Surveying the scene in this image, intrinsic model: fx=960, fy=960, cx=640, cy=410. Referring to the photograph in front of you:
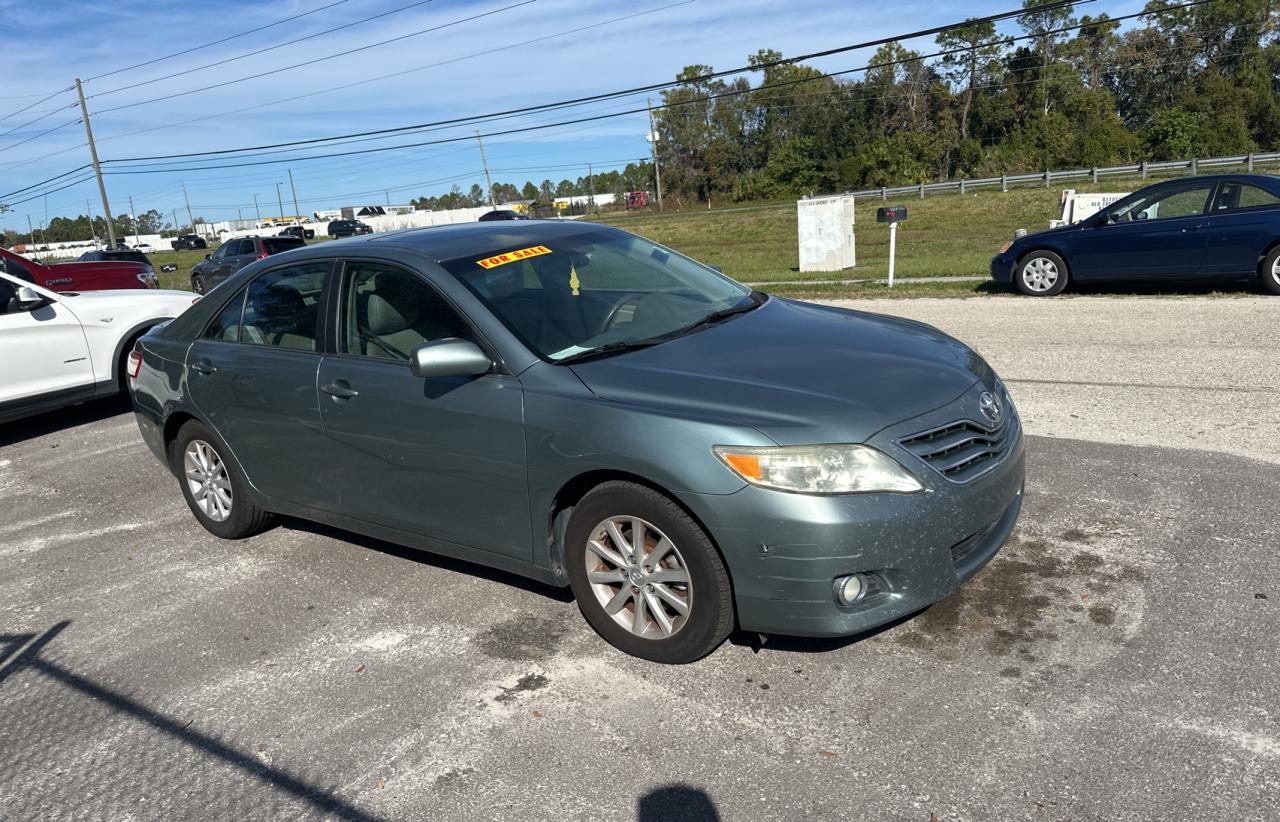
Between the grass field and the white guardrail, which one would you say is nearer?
the grass field

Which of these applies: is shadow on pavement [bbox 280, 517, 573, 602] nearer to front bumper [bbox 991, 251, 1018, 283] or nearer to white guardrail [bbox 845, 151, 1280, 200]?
front bumper [bbox 991, 251, 1018, 283]

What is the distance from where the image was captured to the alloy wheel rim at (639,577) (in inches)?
139

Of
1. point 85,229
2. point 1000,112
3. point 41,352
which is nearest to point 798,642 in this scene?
point 41,352

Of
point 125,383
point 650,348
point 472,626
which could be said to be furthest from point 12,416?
point 650,348

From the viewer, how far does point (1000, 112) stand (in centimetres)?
7431

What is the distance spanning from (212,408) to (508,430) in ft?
7.27

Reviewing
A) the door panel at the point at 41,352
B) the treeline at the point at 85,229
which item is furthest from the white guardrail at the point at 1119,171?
the treeline at the point at 85,229

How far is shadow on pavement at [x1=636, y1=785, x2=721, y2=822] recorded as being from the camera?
285cm

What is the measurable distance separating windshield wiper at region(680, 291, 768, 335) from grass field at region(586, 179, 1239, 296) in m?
9.52

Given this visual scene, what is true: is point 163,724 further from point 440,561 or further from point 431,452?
point 440,561

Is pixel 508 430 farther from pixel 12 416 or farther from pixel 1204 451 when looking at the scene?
pixel 12 416

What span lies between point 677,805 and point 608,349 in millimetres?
1864

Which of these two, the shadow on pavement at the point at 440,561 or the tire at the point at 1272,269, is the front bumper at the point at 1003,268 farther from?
the shadow on pavement at the point at 440,561

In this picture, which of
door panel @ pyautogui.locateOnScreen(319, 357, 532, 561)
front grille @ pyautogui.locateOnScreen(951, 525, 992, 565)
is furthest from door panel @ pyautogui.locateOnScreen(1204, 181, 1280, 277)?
door panel @ pyautogui.locateOnScreen(319, 357, 532, 561)
